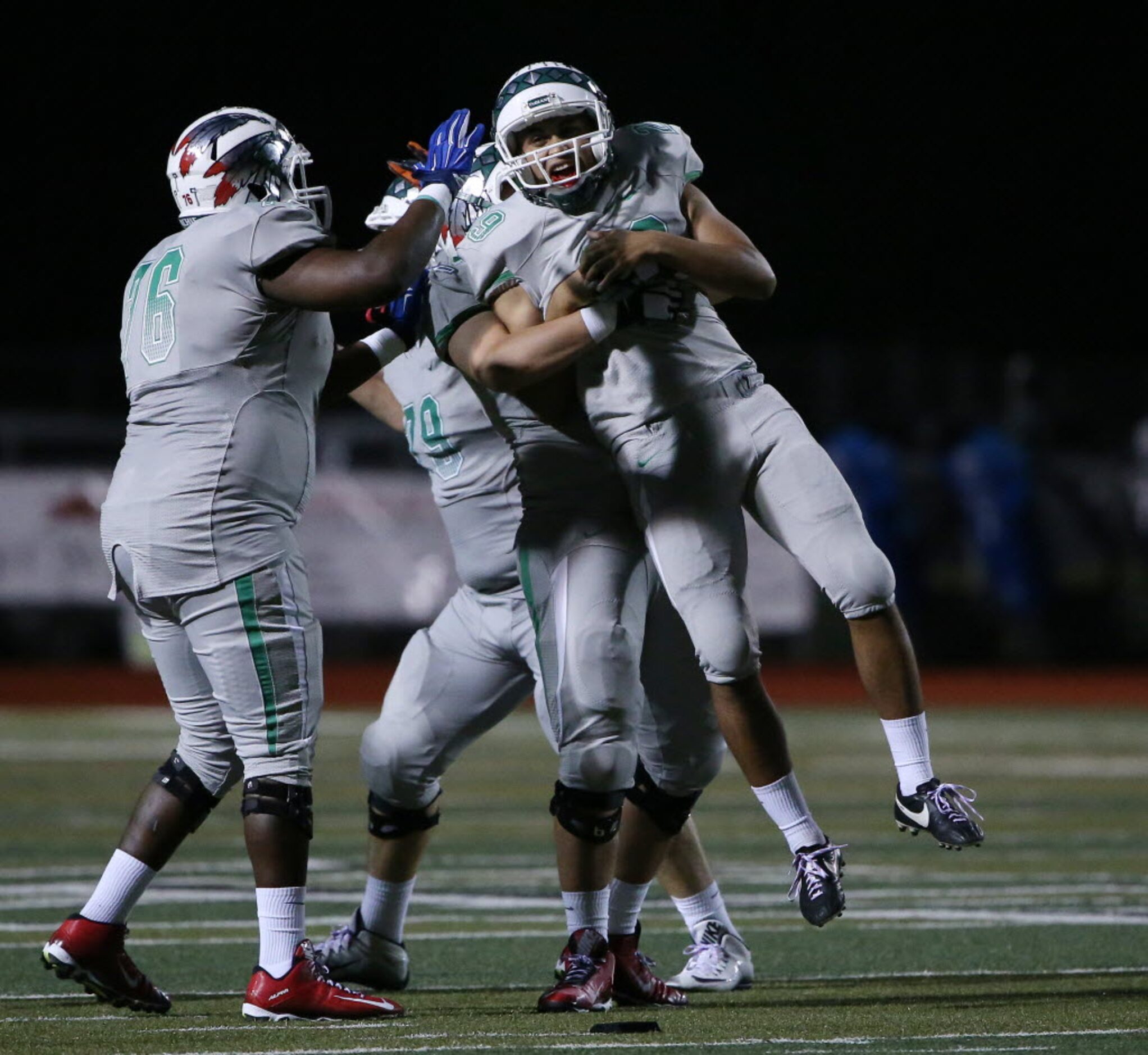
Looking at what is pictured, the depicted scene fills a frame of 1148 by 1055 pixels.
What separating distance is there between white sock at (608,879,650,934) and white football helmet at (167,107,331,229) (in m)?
1.62

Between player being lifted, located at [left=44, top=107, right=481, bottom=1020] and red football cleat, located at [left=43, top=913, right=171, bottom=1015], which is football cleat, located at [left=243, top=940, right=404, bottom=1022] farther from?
red football cleat, located at [left=43, top=913, right=171, bottom=1015]

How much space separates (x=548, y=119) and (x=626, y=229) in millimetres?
294

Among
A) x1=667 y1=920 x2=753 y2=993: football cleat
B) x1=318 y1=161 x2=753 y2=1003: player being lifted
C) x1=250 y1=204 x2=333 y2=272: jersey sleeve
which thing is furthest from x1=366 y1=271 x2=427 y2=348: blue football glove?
x1=667 y1=920 x2=753 y2=993: football cleat

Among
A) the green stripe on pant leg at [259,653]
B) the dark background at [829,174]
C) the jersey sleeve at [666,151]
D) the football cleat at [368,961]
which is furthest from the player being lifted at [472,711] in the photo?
the dark background at [829,174]

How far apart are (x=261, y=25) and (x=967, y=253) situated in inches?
301

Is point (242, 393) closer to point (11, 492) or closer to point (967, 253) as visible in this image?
point (11, 492)

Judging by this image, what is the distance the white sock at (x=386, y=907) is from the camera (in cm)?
501

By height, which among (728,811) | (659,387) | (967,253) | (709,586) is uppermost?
(659,387)

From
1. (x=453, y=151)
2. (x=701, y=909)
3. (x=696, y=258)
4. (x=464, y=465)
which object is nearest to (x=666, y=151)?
(x=696, y=258)

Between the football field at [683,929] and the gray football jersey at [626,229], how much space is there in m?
1.31

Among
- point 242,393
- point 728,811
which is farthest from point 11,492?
point 242,393

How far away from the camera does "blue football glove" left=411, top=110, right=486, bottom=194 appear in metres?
4.90

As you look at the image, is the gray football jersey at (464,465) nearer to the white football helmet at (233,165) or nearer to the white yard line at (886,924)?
the white football helmet at (233,165)

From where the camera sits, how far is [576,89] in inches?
183
